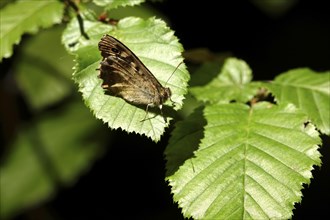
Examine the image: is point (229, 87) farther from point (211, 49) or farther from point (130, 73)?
point (211, 49)

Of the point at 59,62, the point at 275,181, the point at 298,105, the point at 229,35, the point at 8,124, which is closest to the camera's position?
the point at 275,181

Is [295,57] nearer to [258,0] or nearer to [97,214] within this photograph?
[258,0]

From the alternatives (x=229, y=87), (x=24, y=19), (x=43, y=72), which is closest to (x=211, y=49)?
(x=43, y=72)

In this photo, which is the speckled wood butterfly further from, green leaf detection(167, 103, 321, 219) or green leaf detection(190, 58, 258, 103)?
green leaf detection(190, 58, 258, 103)

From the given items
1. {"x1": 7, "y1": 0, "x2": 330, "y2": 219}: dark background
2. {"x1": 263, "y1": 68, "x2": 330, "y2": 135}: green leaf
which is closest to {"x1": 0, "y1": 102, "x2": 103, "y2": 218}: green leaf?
{"x1": 7, "y1": 0, "x2": 330, "y2": 219}: dark background

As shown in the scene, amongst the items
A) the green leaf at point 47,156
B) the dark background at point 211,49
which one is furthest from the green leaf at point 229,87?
the green leaf at point 47,156

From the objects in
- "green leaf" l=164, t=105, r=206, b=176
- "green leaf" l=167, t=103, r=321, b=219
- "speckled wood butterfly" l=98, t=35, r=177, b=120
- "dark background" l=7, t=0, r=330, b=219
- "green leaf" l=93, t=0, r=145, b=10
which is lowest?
"dark background" l=7, t=0, r=330, b=219

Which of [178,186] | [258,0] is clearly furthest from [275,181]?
[258,0]
